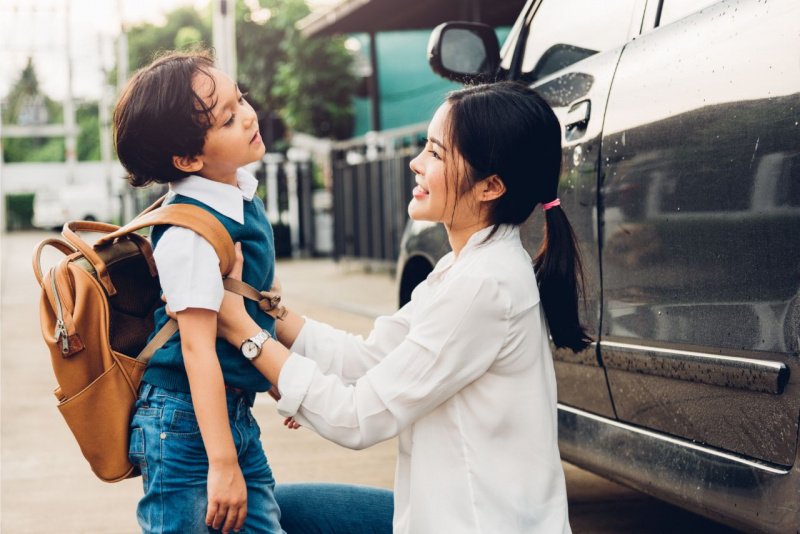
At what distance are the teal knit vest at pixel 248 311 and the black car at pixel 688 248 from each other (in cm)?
104

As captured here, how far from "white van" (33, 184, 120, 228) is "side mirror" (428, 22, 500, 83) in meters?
34.1

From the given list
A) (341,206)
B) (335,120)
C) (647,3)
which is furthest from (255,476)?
(335,120)

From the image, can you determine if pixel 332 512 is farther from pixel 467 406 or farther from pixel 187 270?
pixel 187 270

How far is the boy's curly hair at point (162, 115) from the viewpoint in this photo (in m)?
1.94

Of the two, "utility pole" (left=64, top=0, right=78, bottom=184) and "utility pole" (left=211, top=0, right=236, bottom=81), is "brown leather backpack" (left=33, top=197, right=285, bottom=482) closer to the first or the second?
"utility pole" (left=211, top=0, right=236, bottom=81)

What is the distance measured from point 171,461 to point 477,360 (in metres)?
0.63

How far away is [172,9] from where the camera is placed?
45438 millimetres

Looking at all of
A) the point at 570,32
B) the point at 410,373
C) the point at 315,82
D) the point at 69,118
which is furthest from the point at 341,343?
the point at 69,118

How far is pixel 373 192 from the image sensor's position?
13.2 meters

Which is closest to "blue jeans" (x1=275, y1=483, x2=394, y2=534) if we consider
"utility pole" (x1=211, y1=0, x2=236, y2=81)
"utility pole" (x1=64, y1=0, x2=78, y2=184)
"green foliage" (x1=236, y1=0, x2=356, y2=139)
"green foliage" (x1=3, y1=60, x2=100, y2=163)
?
"utility pole" (x1=211, y1=0, x2=236, y2=81)

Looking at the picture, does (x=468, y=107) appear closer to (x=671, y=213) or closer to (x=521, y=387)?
(x=521, y=387)

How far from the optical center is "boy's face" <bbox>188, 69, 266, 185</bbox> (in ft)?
6.52

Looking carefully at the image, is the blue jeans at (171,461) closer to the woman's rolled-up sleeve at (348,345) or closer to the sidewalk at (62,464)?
the woman's rolled-up sleeve at (348,345)

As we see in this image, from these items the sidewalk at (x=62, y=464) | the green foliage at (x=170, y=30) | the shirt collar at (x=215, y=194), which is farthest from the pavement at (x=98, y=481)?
the green foliage at (x=170, y=30)
